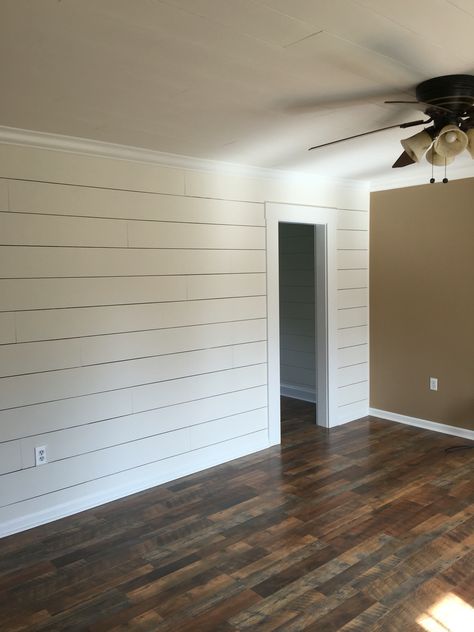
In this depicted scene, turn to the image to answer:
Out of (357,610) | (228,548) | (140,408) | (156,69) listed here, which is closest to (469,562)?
(357,610)

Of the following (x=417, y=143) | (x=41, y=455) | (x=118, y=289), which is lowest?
(x=41, y=455)

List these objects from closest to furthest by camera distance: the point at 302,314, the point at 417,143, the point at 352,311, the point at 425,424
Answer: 1. the point at 417,143
2. the point at 425,424
3. the point at 352,311
4. the point at 302,314

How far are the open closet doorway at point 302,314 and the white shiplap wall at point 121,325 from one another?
125mm

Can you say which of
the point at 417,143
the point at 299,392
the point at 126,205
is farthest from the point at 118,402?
the point at 299,392

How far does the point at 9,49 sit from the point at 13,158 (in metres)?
1.18

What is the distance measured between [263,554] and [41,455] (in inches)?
57.0

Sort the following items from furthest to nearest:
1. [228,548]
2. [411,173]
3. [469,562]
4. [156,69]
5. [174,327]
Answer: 1. [411,173]
2. [174,327]
3. [228,548]
4. [469,562]
5. [156,69]

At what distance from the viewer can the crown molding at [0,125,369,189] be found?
10.1ft

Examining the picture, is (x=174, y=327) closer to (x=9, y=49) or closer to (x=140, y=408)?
(x=140, y=408)

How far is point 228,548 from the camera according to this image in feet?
9.72

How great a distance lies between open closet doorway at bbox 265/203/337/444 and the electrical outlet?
6.43 feet

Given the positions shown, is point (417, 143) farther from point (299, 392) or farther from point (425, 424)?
point (299, 392)

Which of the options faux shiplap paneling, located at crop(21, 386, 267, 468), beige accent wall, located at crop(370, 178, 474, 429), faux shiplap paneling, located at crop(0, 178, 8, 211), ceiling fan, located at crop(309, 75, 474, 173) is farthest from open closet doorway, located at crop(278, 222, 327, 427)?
faux shiplap paneling, located at crop(0, 178, 8, 211)

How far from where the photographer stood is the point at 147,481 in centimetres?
378
